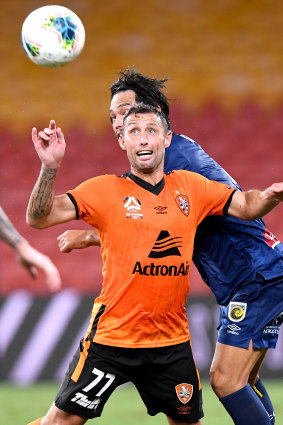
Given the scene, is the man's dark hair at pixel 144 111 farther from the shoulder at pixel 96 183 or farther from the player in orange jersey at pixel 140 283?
the shoulder at pixel 96 183

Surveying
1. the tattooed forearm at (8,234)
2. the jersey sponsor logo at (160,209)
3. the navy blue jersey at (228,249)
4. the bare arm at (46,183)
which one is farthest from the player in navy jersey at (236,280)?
the tattooed forearm at (8,234)

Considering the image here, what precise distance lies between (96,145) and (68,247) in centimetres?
536

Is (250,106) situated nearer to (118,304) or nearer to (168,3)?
(168,3)

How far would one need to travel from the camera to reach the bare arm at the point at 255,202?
3.78m

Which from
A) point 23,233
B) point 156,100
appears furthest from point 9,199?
point 156,100

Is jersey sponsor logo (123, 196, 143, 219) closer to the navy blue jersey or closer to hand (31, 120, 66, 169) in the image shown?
hand (31, 120, 66, 169)

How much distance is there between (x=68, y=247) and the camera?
4270 mm

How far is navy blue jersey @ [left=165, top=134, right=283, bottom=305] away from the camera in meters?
4.24

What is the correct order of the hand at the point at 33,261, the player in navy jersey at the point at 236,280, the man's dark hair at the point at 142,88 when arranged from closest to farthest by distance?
the hand at the point at 33,261, the player in navy jersey at the point at 236,280, the man's dark hair at the point at 142,88

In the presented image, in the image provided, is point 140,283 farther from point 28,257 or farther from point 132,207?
point 28,257

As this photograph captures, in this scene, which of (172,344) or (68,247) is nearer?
(172,344)

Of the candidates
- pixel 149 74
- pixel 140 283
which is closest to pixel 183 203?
pixel 140 283

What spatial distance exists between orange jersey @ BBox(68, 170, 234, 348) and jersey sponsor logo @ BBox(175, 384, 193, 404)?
0.73 ft

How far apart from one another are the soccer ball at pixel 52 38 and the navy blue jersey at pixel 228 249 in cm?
80
